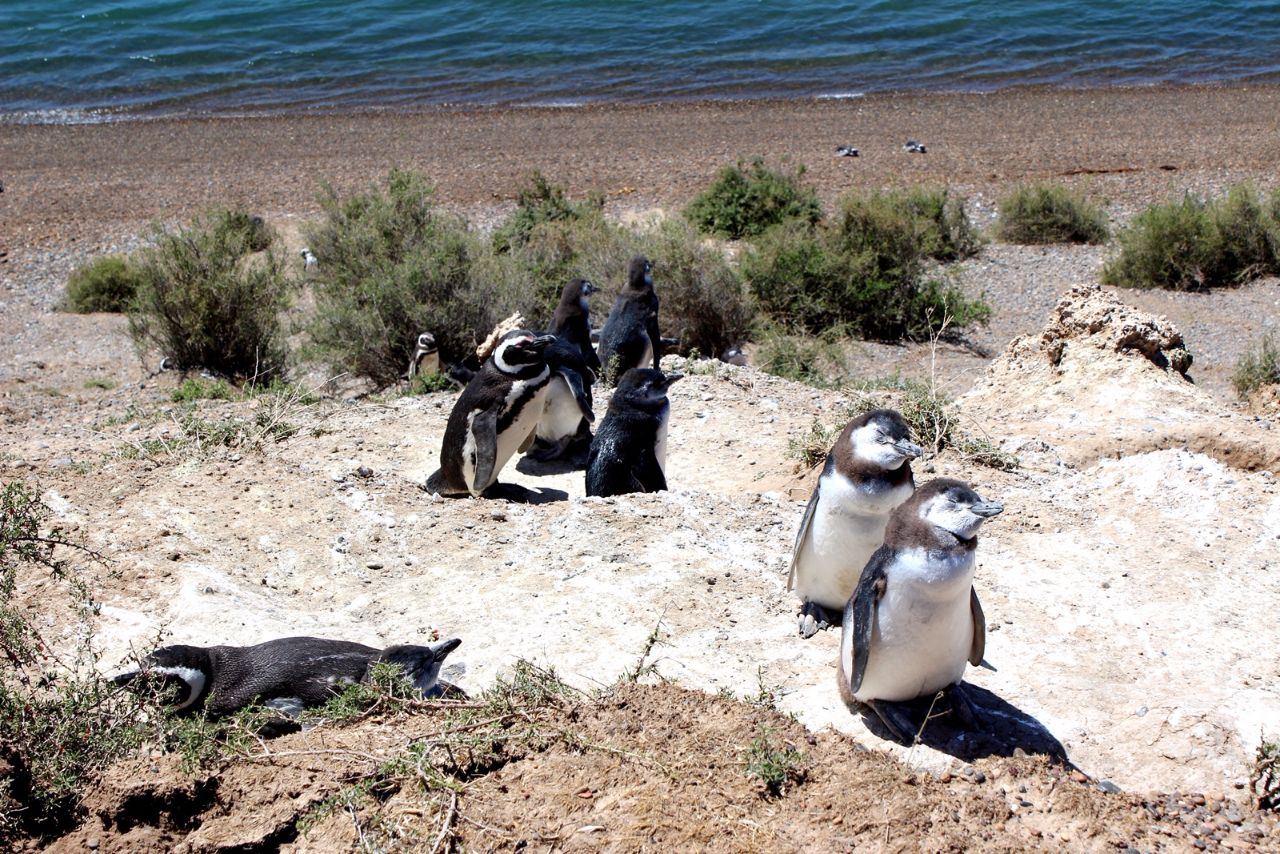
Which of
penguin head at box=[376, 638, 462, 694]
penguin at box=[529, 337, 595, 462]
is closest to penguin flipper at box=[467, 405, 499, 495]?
penguin at box=[529, 337, 595, 462]

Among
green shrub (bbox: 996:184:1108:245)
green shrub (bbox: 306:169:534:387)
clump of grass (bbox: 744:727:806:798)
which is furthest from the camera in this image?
green shrub (bbox: 996:184:1108:245)

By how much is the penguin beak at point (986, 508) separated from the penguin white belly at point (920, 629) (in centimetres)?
18

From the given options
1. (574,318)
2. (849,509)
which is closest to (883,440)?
(849,509)

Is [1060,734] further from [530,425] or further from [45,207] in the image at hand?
[45,207]

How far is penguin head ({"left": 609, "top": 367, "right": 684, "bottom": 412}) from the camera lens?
6910 millimetres

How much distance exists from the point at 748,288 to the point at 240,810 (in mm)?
10036

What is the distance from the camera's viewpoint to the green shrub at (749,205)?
15.9m

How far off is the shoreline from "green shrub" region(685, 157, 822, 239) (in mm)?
1958

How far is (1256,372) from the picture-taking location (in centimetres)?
998

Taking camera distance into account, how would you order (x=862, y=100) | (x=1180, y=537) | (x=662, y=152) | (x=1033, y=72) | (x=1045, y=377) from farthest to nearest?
(x=1033, y=72)
(x=862, y=100)
(x=662, y=152)
(x=1045, y=377)
(x=1180, y=537)

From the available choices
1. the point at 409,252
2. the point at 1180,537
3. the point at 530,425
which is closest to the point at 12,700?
the point at 530,425

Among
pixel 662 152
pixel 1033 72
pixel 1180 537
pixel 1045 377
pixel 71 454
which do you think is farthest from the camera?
pixel 1033 72

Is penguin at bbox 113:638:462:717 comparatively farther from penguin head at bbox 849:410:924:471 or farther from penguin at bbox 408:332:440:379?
penguin at bbox 408:332:440:379

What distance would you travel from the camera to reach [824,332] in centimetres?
1234
